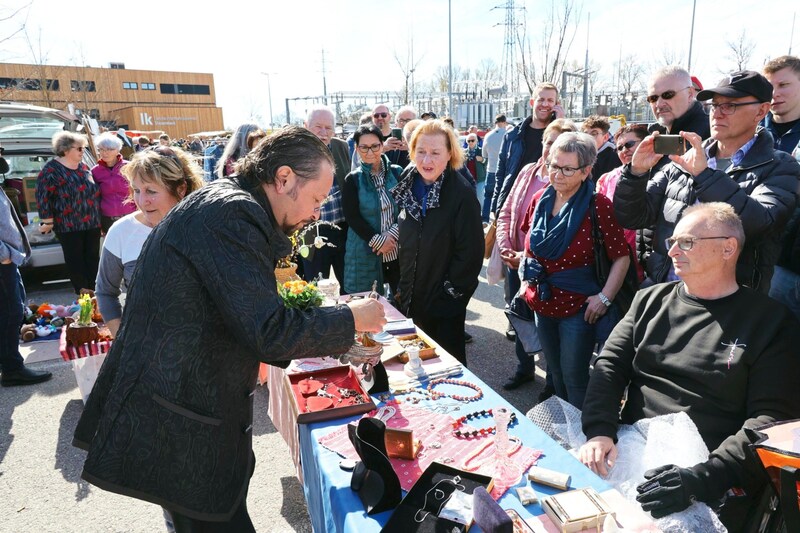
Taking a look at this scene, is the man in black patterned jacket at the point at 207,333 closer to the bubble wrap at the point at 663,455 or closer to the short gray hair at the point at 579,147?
the bubble wrap at the point at 663,455

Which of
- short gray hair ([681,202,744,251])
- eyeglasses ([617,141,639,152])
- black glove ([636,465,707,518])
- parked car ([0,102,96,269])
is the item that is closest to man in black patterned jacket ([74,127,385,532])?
black glove ([636,465,707,518])

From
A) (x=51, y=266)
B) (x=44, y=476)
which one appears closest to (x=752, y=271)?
(x=44, y=476)

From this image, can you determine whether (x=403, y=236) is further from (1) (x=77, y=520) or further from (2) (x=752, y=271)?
(1) (x=77, y=520)

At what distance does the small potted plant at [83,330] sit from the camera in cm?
340

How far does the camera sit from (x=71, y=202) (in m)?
5.56

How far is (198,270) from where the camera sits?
1.29m

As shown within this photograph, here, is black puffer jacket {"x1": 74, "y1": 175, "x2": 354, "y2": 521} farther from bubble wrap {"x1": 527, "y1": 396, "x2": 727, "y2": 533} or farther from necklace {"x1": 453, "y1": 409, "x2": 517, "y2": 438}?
bubble wrap {"x1": 527, "y1": 396, "x2": 727, "y2": 533}

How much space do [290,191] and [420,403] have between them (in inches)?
43.2

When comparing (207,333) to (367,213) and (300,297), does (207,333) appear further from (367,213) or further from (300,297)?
(367,213)

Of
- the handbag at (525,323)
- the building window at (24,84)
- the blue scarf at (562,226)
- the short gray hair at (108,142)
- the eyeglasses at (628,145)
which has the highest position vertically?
the building window at (24,84)

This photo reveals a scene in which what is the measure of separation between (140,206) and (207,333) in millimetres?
1519

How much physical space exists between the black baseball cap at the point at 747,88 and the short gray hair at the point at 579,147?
22.5 inches

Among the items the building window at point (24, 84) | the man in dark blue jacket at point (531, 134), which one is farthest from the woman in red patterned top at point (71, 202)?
the building window at point (24, 84)

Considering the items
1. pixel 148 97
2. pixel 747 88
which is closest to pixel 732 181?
pixel 747 88
